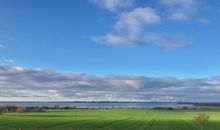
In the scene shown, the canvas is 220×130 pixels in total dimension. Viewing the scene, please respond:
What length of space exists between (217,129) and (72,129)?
3145 cm

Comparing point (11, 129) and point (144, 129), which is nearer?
point (11, 129)

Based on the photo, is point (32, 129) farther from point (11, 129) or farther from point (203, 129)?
point (203, 129)

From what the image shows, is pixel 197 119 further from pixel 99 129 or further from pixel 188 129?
pixel 99 129

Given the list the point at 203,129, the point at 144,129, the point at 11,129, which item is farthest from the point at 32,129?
the point at 203,129

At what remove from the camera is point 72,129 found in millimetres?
87438

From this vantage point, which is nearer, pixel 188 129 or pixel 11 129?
pixel 11 129

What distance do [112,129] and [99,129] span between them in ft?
9.71

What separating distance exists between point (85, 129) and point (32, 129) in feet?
36.1

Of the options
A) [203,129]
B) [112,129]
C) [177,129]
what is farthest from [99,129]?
[203,129]

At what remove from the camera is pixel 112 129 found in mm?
91125

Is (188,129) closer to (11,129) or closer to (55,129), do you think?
(55,129)

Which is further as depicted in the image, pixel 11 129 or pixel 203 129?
pixel 203 129

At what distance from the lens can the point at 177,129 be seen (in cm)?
9294

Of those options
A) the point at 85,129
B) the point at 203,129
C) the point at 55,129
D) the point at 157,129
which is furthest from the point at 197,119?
the point at 55,129
